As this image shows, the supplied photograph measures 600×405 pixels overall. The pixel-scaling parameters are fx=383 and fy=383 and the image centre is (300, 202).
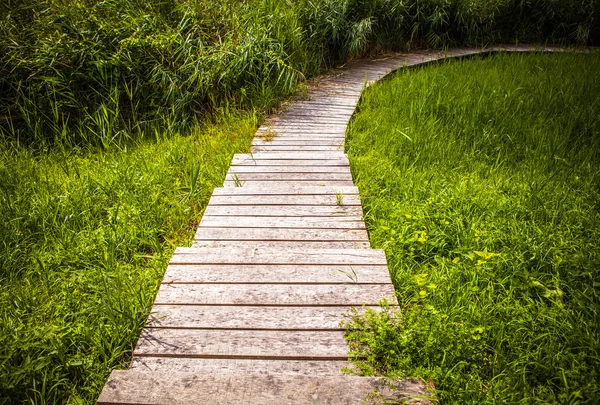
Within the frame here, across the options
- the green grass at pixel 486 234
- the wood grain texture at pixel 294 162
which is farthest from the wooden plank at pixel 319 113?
the wood grain texture at pixel 294 162

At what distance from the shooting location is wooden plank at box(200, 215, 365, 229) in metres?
2.53

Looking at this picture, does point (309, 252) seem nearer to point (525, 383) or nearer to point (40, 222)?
point (525, 383)

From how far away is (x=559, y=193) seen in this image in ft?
10.0

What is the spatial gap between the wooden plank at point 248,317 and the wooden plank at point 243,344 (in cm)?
3

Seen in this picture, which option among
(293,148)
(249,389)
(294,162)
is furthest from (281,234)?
(293,148)

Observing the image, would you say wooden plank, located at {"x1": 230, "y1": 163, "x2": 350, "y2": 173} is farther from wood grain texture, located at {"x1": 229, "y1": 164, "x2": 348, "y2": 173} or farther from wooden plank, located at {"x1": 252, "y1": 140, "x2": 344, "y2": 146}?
wooden plank, located at {"x1": 252, "y1": 140, "x2": 344, "y2": 146}

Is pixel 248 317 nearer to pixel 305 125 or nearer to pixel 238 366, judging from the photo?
pixel 238 366

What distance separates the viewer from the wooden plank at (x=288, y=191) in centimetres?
294

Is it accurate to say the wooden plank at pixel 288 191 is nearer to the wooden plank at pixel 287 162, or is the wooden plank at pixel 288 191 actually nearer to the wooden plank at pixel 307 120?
the wooden plank at pixel 287 162

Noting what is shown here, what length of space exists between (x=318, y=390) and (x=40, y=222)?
2.54 meters

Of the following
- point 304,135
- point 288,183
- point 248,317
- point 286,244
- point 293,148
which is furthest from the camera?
point 304,135

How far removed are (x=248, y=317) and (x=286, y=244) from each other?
0.65 m

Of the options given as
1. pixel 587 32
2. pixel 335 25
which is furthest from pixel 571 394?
pixel 587 32

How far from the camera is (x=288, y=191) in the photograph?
9.81 feet
